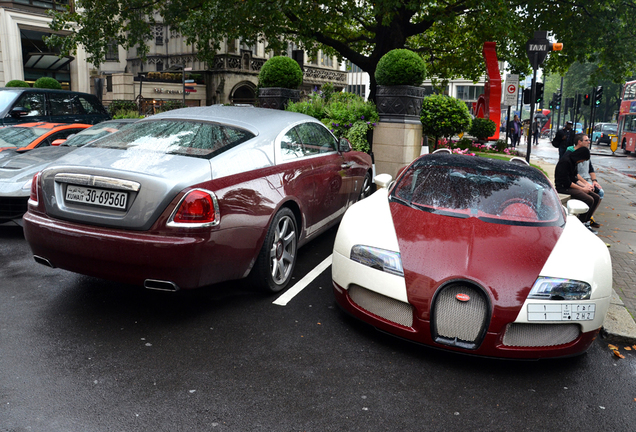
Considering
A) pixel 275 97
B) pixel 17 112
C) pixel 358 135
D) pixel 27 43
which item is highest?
pixel 27 43

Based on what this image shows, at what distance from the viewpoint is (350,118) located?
1145cm

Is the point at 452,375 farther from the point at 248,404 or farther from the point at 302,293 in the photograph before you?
the point at 302,293

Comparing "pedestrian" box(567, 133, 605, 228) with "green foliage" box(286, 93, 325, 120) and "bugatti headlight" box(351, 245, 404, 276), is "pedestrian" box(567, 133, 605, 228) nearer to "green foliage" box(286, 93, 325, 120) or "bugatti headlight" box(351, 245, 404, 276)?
"green foliage" box(286, 93, 325, 120)

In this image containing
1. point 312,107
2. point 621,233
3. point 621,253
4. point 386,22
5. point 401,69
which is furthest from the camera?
point 386,22

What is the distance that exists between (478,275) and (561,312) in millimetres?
603

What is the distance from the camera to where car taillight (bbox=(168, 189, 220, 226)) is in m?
3.77

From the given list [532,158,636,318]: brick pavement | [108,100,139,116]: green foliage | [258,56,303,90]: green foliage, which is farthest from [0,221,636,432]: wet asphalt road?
[108,100,139,116]: green foliage

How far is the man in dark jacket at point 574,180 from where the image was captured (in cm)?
812

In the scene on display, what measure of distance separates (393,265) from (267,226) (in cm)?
124

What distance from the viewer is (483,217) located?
4262mm

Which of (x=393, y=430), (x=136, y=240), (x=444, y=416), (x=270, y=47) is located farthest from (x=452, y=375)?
(x=270, y=47)

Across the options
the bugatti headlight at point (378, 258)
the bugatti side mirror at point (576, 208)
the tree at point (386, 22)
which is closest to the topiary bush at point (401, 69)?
the tree at point (386, 22)

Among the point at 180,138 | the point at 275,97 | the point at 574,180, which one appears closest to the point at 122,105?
the point at 275,97

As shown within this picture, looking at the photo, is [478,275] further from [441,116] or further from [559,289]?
[441,116]
